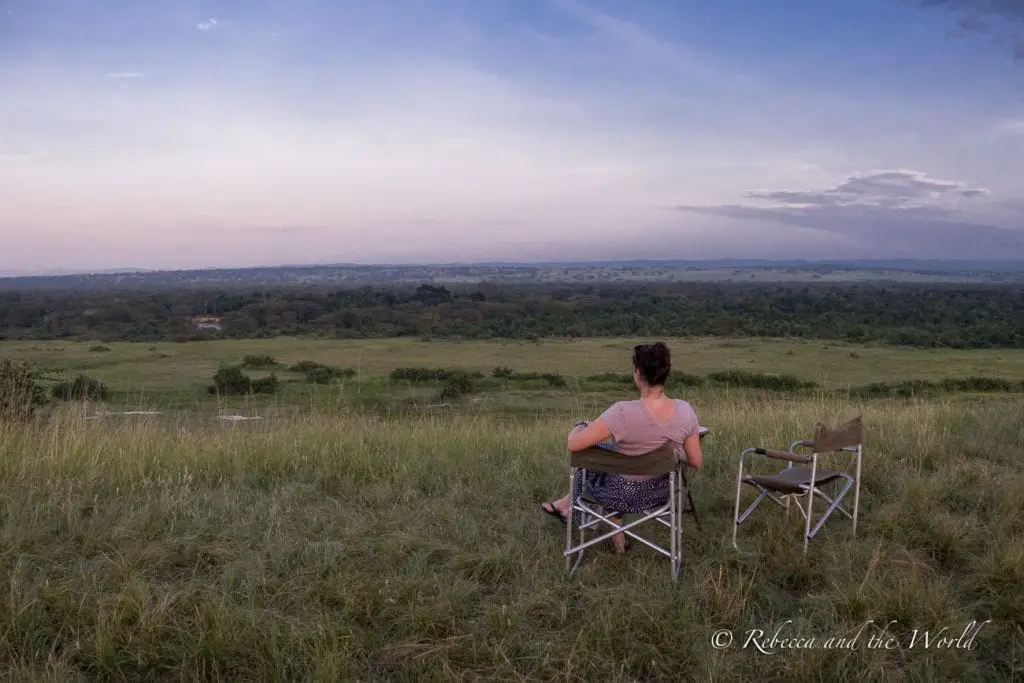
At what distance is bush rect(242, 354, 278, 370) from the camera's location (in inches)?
1151

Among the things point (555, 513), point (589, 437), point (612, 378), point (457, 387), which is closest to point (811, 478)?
point (589, 437)

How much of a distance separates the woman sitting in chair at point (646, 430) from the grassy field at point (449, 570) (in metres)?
0.32

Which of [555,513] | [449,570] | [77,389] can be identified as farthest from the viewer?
[77,389]

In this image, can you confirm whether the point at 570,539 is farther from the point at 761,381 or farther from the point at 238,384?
the point at 761,381

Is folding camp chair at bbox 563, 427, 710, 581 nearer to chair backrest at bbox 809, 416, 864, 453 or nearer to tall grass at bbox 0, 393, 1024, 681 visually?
tall grass at bbox 0, 393, 1024, 681

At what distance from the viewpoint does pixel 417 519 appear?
423cm

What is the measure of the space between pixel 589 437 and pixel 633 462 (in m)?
0.23

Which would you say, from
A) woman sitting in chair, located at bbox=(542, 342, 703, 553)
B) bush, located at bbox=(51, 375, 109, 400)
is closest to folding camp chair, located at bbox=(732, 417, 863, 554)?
woman sitting in chair, located at bbox=(542, 342, 703, 553)

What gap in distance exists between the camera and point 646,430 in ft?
12.2

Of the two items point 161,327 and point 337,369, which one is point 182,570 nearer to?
point 337,369

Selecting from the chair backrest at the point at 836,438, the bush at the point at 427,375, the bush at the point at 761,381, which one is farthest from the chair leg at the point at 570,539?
the bush at the point at 427,375

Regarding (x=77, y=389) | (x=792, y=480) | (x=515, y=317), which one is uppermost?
(x=792, y=480)

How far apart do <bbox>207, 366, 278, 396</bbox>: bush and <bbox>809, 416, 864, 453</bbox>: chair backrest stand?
20.0m

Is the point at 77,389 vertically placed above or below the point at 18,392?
below
